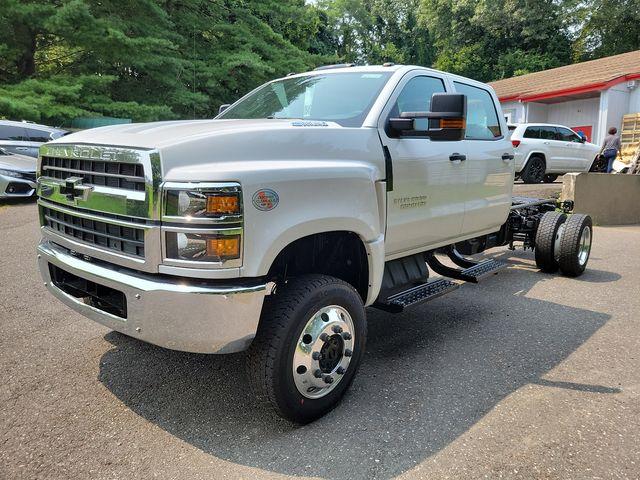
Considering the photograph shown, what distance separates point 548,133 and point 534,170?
124 cm

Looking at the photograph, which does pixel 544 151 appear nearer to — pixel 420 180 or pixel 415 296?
pixel 420 180

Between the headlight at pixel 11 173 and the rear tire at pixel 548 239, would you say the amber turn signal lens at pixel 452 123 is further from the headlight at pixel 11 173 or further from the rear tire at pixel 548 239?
the headlight at pixel 11 173

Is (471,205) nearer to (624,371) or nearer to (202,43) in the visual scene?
(624,371)

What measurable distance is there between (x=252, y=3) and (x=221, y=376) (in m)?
21.3

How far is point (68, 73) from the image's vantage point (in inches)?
693

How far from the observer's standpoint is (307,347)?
2.86m

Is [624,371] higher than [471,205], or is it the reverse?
[471,205]

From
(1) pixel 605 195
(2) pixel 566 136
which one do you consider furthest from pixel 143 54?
(1) pixel 605 195

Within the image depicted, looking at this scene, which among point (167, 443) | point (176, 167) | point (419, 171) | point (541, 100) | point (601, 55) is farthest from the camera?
point (601, 55)

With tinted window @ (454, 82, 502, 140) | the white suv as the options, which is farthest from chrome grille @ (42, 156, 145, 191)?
the white suv

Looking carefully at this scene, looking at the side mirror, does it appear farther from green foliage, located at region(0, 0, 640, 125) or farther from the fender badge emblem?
green foliage, located at region(0, 0, 640, 125)

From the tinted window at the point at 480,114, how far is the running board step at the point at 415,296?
54.8 inches

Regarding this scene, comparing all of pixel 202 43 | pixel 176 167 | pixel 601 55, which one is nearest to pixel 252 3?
pixel 202 43

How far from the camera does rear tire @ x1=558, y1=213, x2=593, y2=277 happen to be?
614 cm
